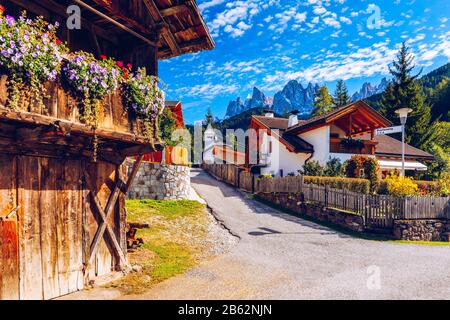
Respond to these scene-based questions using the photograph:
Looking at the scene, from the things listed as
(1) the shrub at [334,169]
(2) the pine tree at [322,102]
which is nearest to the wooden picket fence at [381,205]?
(1) the shrub at [334,169]

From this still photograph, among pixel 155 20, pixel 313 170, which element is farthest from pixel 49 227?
pixel 313 170

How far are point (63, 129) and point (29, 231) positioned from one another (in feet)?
8.47

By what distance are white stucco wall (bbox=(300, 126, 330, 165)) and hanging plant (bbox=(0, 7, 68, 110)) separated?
23570 millimetres

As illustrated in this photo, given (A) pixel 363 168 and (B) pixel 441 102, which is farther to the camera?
(B) pixel 441 102

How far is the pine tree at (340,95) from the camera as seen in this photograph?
6450 centimetres

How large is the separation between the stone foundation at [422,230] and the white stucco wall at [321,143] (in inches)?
440

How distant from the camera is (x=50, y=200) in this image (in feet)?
23.7

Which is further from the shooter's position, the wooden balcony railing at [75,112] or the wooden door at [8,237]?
the wooden door at [8,237]

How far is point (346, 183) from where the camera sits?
20203mm

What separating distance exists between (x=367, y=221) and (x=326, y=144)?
1202 cm

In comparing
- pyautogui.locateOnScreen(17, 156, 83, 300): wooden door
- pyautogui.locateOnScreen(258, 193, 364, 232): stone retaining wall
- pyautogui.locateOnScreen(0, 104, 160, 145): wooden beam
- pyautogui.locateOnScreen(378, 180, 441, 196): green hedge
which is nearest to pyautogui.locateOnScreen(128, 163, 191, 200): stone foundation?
pyautogui.locateOnScreen(258, 193, 364, 232): stone retaining wall

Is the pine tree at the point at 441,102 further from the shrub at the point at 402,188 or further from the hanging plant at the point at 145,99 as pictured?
the hanging plant at the point at 145,99

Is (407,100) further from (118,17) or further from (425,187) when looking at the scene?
(118,17)
